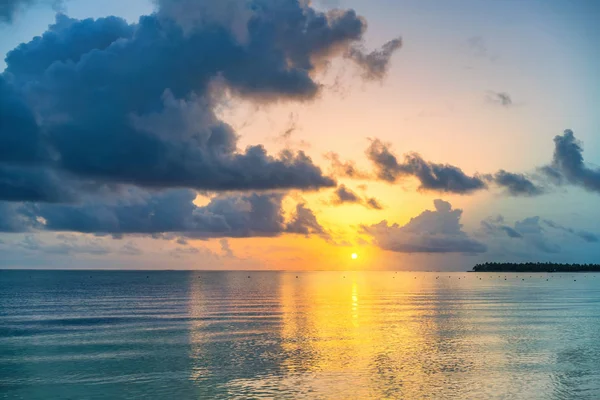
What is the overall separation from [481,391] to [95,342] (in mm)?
42760

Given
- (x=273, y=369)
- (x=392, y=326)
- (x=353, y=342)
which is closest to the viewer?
(x=273, y=369)

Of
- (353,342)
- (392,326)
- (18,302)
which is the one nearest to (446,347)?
(353,342)

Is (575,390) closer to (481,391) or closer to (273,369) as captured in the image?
(481,391)

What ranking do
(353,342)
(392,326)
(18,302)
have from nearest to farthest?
(353,342), (392,326), (18,302)

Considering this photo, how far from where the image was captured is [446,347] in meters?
56.9

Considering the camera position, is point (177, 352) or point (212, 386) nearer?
point (212, 386)

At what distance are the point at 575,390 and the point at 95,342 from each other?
4849 cm

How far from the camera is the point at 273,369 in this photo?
46.1 metres

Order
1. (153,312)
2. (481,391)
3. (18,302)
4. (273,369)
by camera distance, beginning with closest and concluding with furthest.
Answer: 1. (481,391)
2. (273,369)
3. (153,312)
4. (18,302)

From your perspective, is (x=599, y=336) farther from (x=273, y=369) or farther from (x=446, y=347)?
(x=273, y=369)

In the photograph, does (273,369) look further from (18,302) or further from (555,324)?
(18,302)

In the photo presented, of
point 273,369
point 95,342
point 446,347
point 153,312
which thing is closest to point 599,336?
point 446,347

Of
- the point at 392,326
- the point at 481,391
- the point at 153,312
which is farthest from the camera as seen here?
the point at 153,312

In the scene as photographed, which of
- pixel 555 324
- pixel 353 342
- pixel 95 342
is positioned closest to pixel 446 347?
pixel 353 342
